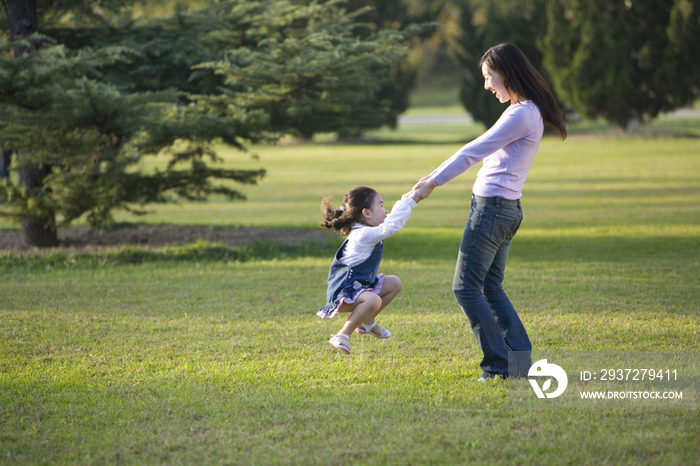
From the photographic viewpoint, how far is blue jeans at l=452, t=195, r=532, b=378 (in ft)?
13.3

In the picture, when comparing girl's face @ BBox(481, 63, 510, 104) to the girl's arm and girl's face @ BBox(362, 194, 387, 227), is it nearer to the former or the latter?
the girl's arm

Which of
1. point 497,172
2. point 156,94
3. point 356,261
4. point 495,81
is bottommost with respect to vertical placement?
point 356,261

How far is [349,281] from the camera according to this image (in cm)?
469

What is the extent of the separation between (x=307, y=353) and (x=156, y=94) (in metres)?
5.32

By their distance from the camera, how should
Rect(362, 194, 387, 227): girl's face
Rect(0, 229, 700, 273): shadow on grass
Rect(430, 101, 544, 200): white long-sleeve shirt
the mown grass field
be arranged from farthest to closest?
Rect(0, 229, 700, 273): shadow on grass
Rect(362, 194, 387, 227): girl's face
Rect(430, 101, 544, 200): white long-sleeve shirt
the mown grass field

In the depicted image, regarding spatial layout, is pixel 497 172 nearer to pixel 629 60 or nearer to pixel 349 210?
pixel 349 210

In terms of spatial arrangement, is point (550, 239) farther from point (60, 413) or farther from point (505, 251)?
point (60, 413)

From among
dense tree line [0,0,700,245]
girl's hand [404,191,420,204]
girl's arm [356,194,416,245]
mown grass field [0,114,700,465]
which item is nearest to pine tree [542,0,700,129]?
mown grass field [0,114,700,465]

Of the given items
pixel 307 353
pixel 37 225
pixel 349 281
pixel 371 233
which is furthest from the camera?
pixel 37 225

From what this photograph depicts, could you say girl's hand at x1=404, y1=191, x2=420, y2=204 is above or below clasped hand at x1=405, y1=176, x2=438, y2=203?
below

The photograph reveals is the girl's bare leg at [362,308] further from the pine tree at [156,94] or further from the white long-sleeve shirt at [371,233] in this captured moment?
the pine tree at [156,94]

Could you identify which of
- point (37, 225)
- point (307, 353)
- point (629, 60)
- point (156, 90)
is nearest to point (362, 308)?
point (307, 353)

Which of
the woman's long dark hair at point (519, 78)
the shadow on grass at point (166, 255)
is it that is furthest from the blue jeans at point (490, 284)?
the shadow on grass at point (166, 255)

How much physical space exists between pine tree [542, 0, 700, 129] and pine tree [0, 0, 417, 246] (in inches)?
946
